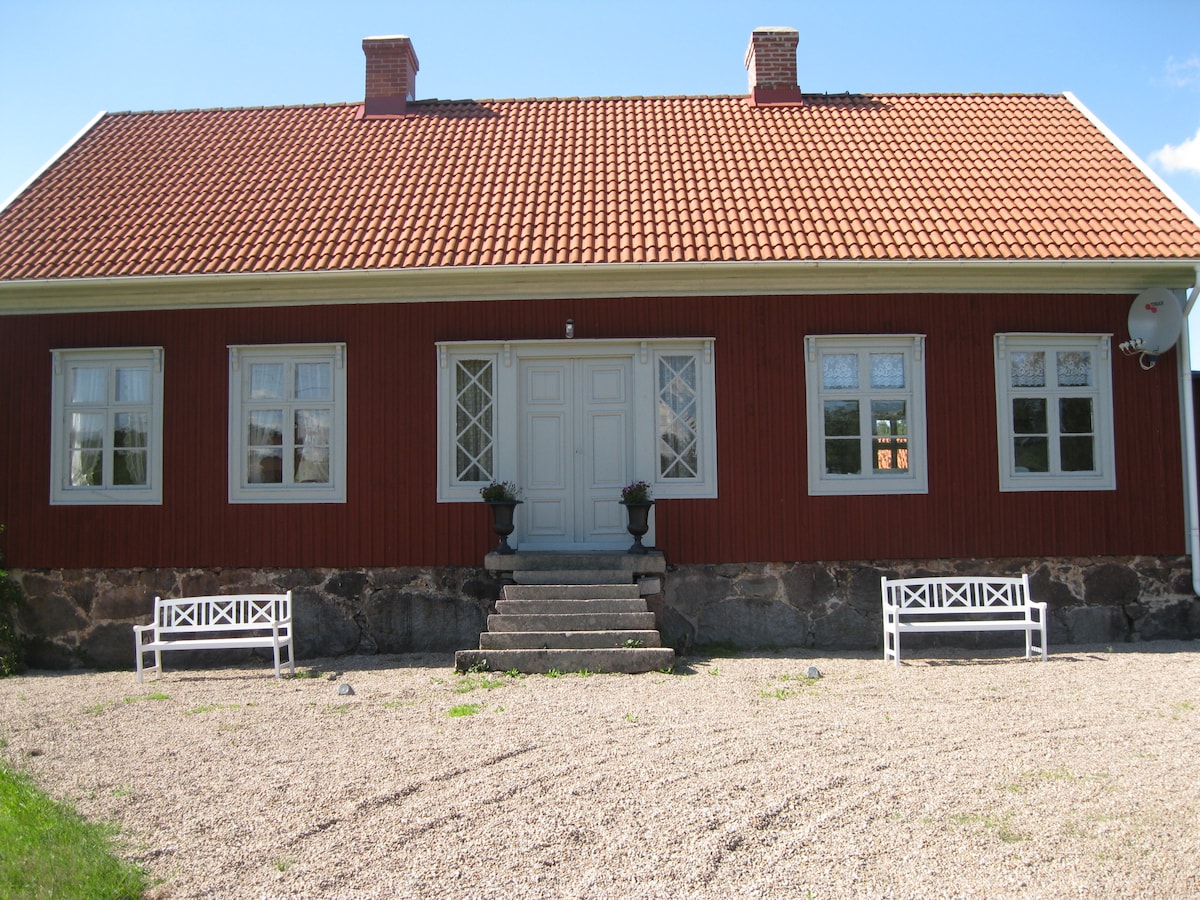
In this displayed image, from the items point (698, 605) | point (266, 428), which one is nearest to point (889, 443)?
point (698, 605)

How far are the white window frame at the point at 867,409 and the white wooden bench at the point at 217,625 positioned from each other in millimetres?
5583

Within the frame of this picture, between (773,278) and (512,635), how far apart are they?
A: 15.3 feet

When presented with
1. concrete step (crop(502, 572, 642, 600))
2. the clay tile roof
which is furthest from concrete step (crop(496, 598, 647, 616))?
the clay tile roof

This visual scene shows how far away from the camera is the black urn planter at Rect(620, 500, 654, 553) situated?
9.58 metres

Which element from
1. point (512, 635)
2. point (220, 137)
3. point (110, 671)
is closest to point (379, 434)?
point (512, 635)

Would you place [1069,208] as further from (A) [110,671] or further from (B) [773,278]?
(A) [110,671]

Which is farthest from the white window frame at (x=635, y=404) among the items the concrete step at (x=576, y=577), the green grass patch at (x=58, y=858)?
the green grass patch at (x=58, y=858)

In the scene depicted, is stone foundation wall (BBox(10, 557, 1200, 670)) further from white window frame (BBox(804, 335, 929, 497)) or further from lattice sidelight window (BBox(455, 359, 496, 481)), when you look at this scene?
lattice sidelight window (BBox(455, 359, 496, 481))

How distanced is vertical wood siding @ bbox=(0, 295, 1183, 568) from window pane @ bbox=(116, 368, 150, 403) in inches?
12.7

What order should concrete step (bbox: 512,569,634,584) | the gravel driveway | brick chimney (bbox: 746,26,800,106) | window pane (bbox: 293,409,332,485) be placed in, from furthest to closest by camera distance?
brick chimney (bbox: 746,26,800,106), window pane (bbox: 293,409,332,485), concrete step (bbox: 512,569,634,584), the gravel driveway

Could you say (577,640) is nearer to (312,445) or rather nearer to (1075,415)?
(312,445)

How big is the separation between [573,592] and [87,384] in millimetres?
6024

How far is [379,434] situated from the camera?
1033 cm

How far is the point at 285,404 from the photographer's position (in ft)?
34.2
